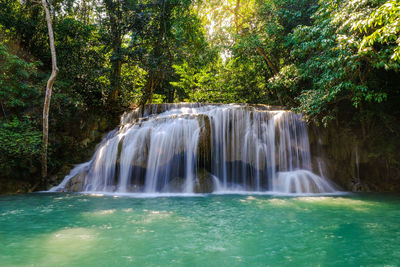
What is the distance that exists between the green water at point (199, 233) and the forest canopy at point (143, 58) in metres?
3.61

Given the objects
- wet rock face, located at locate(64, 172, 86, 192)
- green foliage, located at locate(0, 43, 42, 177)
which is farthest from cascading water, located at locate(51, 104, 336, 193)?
green foliage, located at locate(0, 43, 42, 177)

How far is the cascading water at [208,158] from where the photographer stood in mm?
8281

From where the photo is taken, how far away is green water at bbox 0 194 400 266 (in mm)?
2879

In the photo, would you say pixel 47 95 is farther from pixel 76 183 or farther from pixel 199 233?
pixel 199 233

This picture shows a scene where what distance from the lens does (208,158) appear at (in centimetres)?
895

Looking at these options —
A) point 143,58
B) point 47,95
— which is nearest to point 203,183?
point 47,95

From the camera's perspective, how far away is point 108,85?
1262 centimetres

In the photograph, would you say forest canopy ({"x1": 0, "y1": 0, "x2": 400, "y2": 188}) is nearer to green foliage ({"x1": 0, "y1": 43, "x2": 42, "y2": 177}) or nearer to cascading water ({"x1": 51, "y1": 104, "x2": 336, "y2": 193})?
green foliage ({"x1": 0, "y1": 43, "x2": 42, "y2": 177})

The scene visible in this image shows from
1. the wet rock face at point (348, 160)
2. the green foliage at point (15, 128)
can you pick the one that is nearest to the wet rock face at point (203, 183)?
the wet rock face at point (348, 160)

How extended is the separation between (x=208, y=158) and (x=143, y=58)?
695 centimetres

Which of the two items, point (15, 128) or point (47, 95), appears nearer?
point (47, 95)

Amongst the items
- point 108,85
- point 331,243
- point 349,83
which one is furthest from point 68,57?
point 331,243

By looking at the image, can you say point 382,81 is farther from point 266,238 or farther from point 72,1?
point 72,1

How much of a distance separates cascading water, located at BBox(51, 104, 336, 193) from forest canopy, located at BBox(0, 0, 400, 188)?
1360 mm
